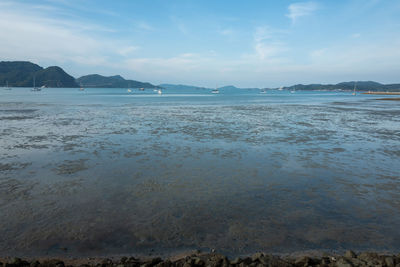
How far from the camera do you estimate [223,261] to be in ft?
16.0

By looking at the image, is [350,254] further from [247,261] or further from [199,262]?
[199,262]

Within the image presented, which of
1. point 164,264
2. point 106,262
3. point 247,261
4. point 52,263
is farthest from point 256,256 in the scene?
point 52,263

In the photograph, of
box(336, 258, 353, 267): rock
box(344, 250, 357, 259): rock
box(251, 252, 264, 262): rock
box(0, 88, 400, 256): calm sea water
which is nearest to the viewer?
box(336, 258, 353, 267): rock

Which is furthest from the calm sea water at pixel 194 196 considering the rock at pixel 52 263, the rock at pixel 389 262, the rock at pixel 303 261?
the rock at pixel 389 262

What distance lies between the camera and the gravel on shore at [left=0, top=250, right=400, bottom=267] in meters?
4.79

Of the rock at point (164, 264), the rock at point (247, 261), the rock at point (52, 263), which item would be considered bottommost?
the rock at point (52, 263)

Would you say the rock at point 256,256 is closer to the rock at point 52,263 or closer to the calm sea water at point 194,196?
the calm sea water at point 194,196

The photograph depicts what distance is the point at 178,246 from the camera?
579cm

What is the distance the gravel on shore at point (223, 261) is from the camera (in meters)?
4.79

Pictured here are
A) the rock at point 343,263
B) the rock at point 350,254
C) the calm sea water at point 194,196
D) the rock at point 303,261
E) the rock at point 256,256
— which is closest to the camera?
the rock at point 343,263

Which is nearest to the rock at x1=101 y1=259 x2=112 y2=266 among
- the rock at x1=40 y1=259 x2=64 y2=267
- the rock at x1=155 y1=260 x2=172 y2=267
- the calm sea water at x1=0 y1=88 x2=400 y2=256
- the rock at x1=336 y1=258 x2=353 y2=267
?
the calm sea water at x1=0 y1=88 x2=400 y2=256

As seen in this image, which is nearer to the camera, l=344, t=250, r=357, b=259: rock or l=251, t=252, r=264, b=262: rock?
l=251, t=252, r=264, b=262: rock

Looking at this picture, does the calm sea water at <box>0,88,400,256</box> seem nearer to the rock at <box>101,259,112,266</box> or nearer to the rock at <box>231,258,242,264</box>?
the rock at <box>101,259,112,266</box>

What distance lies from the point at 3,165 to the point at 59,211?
6.09 meters
